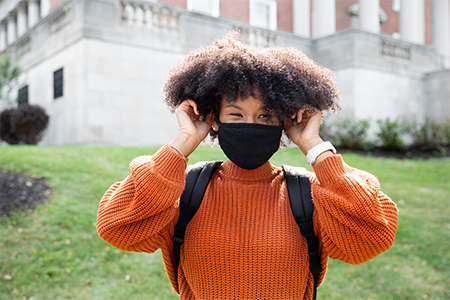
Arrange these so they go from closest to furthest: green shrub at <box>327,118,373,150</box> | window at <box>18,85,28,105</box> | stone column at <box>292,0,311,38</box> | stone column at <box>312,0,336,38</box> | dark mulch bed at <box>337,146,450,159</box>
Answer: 1. dark mulch bed at <box>337,146,450,159</box>
2. green shrub at <box>327,118,373,150</box>
3. window at <box>18,85,28,105</box>
4. stone column at <box>312,0,336,38</box>
5. stone column at <box>292,0,311,38</box>

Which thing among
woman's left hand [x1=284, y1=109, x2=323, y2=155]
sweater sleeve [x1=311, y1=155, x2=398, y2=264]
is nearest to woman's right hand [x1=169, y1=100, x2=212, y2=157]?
woman's left hand [x1=284, y1=109, x2=323, y2=155]

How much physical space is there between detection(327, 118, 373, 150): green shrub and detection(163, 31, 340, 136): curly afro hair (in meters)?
9.53

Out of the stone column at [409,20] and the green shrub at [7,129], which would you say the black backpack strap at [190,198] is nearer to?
the green shrub at [7,129]

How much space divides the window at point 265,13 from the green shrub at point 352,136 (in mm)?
9493

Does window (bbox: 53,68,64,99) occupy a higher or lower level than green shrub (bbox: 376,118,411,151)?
higher

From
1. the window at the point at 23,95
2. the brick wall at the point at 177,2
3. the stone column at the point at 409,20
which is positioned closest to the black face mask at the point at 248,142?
the brick wall at the point at 177,2

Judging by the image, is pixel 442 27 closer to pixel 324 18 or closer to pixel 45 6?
pixel 324 18

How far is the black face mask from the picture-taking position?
208 cm

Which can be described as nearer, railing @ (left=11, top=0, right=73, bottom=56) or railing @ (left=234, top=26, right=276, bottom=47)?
railing @ (left=11, top=0, right=73, bottom=56)

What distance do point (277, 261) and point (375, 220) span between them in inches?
21.0

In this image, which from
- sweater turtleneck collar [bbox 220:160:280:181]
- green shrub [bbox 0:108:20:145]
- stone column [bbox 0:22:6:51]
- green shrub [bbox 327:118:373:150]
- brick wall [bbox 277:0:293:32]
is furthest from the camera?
stone column [bbox 0:22:6:51]

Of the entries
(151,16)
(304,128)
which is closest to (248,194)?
(304,128)

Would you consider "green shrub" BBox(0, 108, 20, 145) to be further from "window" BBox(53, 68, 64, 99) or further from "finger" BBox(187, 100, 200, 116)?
"finger" BBox(187, 100, 200, 116)

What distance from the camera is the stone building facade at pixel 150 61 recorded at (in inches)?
425
